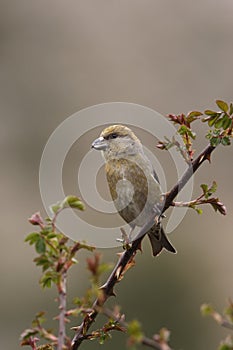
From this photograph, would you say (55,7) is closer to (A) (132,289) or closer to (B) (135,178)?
(A) (132,289)

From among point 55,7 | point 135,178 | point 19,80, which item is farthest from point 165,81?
point 135,178

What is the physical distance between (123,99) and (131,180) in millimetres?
17360

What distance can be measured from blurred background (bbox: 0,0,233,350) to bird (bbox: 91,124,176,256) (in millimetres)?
4069

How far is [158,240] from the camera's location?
409 centimetres

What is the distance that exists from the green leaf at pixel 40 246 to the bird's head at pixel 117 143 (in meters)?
2.92

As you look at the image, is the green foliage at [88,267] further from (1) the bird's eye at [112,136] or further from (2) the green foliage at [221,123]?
(1) the bird's eye at [112,136]

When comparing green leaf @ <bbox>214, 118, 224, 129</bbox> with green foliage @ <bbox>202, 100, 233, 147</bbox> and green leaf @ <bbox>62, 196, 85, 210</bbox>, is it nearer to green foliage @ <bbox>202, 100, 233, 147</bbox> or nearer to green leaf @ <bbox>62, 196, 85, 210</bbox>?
green foliage @ <bbox>202, 100, 233, 147</bbox>

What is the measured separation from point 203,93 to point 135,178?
1789 centimetres

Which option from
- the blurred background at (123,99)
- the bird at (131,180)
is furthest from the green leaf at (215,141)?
the blurred background at (123,99)

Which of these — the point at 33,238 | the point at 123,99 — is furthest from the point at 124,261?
the point at 123,99

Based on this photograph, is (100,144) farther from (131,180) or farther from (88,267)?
(88,267)

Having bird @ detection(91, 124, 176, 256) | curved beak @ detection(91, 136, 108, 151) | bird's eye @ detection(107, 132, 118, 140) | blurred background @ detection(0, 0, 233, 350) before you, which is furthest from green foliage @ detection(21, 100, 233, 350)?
blurred background @ detection(0, 0, 233, 350)

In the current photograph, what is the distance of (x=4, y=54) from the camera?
25.5 m

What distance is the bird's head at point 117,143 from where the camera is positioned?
451cm
